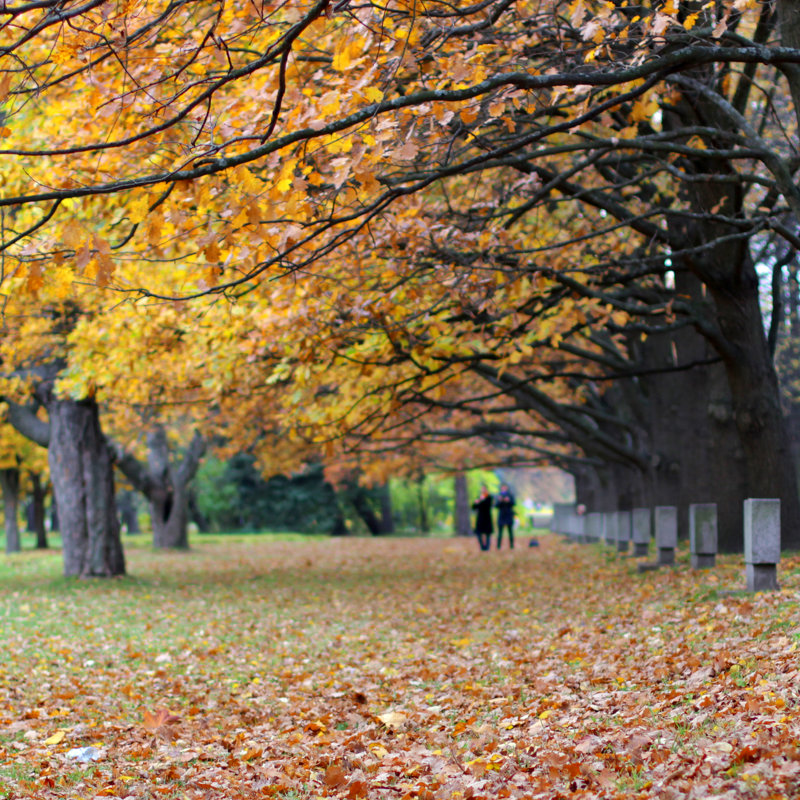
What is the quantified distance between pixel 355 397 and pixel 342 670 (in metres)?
5.48

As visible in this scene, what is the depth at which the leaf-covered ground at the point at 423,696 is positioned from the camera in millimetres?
4484

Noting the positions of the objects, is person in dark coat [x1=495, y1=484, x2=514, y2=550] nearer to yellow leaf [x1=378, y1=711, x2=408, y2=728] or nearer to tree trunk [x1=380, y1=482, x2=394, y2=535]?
yellow leaf [x1=378, y1=711, x2=408, y2=728]

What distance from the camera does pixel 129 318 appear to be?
14008 millimetres

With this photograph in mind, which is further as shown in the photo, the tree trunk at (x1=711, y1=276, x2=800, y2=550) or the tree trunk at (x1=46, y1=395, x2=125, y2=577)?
the tree trunk at (x1=46, y1=395, x2=125, y2=577)

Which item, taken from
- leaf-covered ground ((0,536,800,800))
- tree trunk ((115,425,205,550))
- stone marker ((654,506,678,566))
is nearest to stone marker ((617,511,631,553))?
stone marker ((654,506,678,566))

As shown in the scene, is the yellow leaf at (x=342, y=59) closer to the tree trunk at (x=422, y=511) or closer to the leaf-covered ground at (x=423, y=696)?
the leaf-covered ground at (x=423, y=696)

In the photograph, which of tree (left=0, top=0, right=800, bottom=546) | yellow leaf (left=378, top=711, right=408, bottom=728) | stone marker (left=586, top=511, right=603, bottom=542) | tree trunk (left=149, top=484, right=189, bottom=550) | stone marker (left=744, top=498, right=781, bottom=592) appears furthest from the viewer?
tree trunk (left=149, top=484, right=189, bottom=550)

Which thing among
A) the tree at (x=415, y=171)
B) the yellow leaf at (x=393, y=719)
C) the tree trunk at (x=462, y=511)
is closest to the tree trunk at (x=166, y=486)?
the tree at (x=415, y=171)

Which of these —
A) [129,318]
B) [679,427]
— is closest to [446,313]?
[129,318]

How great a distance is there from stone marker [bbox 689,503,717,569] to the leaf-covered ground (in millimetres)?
280

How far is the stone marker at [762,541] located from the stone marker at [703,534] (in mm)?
2193

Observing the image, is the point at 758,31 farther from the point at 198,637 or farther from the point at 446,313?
the point at 198,637

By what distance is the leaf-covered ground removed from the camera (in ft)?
14.7

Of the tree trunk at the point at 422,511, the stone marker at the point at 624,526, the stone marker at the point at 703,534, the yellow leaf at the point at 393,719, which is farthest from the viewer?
the tree trunk at the point at 422,511
